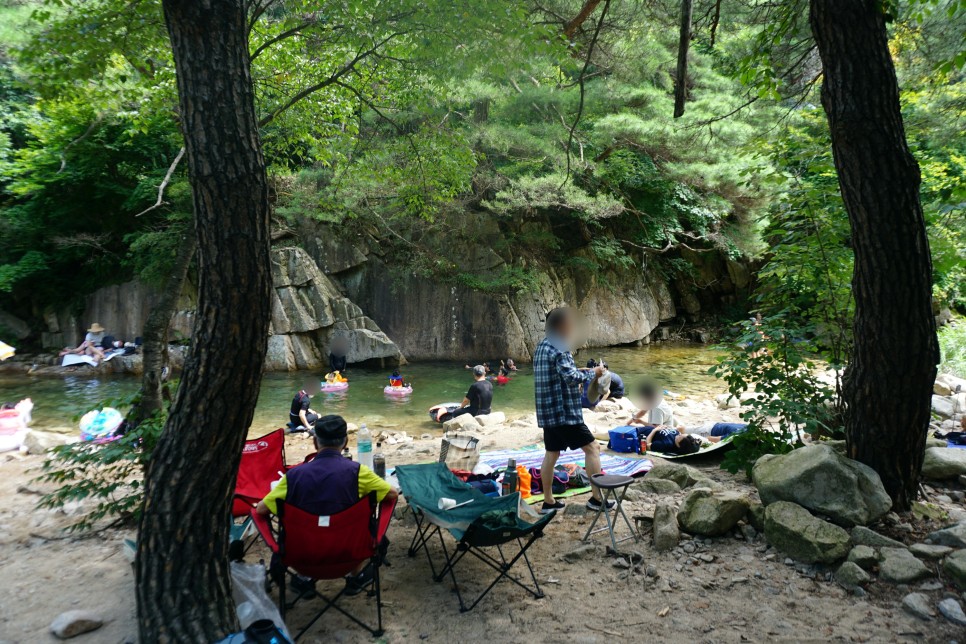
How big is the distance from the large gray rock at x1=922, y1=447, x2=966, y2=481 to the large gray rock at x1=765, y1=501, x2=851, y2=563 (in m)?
1.61

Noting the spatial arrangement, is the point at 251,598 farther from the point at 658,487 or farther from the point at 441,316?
the point at 441,316

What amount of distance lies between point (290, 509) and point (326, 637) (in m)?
0.70

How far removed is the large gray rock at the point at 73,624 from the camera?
109 inches

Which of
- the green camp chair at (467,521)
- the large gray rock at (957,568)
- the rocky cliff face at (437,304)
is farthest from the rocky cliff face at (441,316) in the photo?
the large gray rock at (957,568)

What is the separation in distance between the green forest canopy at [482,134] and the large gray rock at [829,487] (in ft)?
5.14

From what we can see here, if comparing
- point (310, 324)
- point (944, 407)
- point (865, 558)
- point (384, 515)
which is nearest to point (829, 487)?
point (865, 558)

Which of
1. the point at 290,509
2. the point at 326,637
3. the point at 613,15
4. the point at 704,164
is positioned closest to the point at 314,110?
the point at 613,15

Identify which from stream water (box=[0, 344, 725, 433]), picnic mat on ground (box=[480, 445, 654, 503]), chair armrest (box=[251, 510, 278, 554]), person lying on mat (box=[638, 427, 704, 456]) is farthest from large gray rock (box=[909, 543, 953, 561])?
stream water (box=[0, 344, 725, 433])

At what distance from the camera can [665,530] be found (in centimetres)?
374

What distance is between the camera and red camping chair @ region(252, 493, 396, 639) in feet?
9.29

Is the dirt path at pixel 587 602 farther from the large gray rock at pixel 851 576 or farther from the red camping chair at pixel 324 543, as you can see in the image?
the red camping chair at pixel 324 543

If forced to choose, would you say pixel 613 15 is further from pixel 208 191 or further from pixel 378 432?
pixel 378 432

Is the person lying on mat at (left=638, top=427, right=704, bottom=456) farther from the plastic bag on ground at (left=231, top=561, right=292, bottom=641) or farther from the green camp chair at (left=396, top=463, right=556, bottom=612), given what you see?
the plastic bag on ground at (left=231, top=561, right=292, bottom=641)

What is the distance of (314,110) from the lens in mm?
6359
